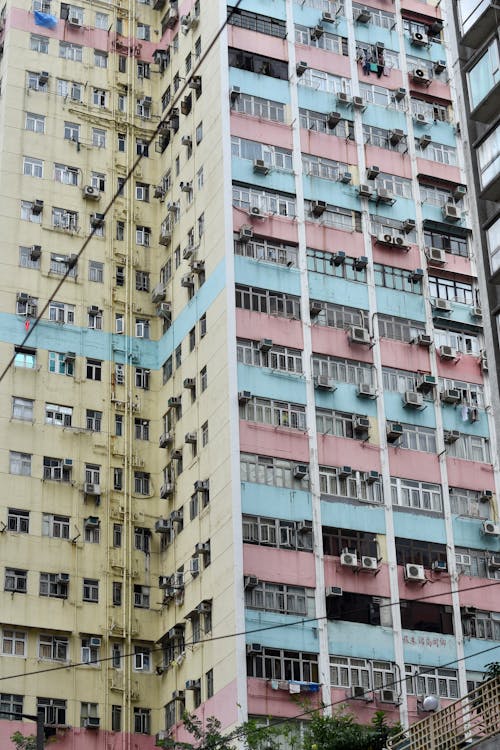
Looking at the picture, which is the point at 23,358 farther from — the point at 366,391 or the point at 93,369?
the point at 366,391

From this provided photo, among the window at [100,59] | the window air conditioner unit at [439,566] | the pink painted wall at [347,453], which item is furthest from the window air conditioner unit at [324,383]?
the window at [100,59]

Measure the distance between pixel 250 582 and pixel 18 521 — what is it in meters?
7.21

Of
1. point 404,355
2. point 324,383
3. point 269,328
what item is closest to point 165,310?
point 269,328

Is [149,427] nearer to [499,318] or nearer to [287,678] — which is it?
[287,678]

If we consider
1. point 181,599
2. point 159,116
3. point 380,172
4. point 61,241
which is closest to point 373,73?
point 380,172

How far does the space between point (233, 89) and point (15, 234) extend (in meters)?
7.45

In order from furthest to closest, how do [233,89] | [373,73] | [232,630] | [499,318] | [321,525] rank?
[373,73]
[233,89]
[321,525]
[232,630]
[499,318]

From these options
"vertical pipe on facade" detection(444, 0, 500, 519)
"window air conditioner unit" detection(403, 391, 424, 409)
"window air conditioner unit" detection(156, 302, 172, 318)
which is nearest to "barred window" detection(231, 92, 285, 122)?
"window air conditioner unit" detection(156, 302, 172, 318)

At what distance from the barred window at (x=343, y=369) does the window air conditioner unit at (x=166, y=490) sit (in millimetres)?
5000

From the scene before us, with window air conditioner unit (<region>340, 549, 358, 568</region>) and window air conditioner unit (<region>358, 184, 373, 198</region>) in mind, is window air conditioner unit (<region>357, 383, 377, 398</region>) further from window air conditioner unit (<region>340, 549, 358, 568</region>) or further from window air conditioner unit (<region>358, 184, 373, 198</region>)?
window air conditioner unit (<region>358, 184, 373, 198</region>)

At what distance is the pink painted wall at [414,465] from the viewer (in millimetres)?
40094

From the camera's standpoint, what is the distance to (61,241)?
44.0 meters

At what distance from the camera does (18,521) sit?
39.7 meters

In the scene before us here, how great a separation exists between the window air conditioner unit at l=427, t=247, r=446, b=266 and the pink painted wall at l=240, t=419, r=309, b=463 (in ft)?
24.2
